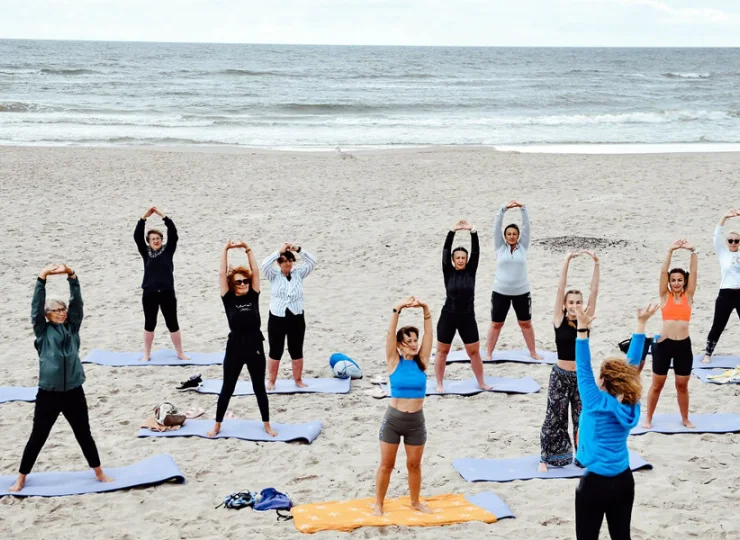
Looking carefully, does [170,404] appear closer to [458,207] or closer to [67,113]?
[458,207]

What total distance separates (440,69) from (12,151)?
198 ft

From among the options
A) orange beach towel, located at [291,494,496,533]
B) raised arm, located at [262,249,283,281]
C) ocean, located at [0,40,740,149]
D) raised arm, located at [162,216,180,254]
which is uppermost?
ocean, located at [0,40,740,149]

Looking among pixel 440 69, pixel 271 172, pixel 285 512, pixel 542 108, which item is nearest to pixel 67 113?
pixel 271 172

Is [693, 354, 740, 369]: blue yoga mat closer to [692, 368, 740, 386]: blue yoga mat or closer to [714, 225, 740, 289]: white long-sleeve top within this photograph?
[692, 368, 740, 386]: blue yoga mat

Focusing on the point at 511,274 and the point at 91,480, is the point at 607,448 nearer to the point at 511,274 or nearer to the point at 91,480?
the point at 91,480

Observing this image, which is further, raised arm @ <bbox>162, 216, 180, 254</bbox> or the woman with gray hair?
raised arm @ <bbox>162, 216, 180, 254</bbox>

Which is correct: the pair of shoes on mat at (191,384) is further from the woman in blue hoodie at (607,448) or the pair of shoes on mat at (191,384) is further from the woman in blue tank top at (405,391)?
the woman in blue hoodie at (607,448)

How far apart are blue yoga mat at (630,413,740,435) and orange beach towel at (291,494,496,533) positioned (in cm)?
224

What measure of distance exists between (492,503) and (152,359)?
200 inches

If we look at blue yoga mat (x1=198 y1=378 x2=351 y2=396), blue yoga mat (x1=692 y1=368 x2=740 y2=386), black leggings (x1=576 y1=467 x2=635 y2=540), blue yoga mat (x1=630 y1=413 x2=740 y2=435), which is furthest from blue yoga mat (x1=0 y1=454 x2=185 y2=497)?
blue yoga mat (x1=692 y1=368 x2=740 y2=386)

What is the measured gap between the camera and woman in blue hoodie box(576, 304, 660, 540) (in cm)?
470

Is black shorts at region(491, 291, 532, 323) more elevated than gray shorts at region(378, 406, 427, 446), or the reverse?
black shorts at region(491, 291, 532, 323)

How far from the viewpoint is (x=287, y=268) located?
8.85 metres

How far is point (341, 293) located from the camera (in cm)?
1253
